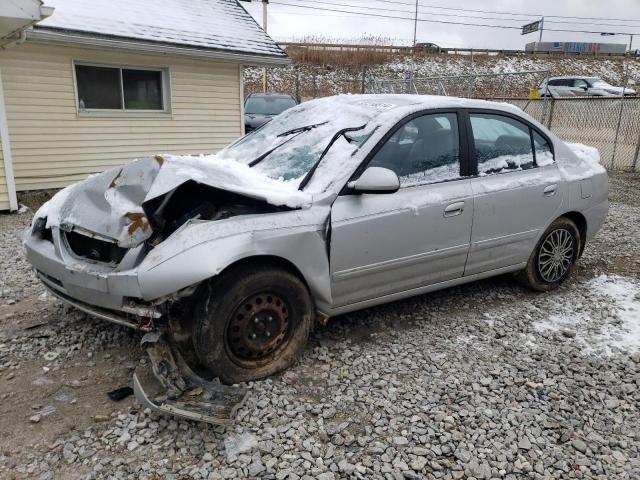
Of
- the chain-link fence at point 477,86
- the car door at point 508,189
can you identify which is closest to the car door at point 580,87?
the chain-link fence at point 477,86

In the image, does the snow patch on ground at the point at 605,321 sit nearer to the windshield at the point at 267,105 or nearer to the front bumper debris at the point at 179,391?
the front bumper debris at the point at 179,391

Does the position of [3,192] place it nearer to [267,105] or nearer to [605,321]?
[267,105]

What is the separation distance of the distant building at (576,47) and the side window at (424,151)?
50876 mm

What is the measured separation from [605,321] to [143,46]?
838 centimetres

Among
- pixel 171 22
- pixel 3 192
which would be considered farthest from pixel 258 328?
pixel 171 22

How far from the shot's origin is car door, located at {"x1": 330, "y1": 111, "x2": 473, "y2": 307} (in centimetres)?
328

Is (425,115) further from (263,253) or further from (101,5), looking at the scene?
(101,5)

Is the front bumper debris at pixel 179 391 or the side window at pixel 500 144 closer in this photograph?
the front bumper debris at pixel 179 391

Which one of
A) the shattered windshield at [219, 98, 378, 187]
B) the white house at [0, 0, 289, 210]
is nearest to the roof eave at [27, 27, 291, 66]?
the white house at [0, 0, 289, 210]

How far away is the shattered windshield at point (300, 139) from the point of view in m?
3.47

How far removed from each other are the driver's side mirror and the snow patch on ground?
1736 mm

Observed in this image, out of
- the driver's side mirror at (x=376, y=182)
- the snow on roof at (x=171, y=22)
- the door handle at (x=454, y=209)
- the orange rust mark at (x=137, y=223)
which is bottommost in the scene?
the door handle at (x=454, y=209)

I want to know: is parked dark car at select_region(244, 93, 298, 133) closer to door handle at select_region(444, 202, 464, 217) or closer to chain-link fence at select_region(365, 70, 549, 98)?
chain-link fence at select_region(365, 70, 549, 98)

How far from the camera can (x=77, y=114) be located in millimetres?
9070
